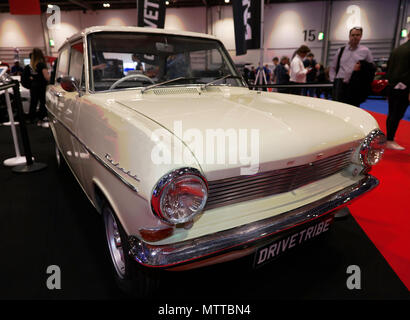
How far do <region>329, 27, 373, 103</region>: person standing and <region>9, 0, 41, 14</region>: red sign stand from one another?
672cm

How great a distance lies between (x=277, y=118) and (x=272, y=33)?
55.7ft

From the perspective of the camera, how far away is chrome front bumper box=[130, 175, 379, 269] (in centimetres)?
109

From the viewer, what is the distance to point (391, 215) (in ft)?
8.07

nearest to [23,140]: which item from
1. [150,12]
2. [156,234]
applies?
[156,234]

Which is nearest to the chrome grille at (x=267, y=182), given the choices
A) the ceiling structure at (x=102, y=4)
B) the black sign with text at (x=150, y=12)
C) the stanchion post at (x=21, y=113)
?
the stanchion post at (x=21, y=113)

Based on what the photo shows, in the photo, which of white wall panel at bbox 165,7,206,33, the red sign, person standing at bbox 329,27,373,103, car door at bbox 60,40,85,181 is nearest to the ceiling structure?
white wall panel at bbox 165,7,206,33

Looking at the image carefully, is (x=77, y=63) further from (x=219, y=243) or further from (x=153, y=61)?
(x=219, y=243)

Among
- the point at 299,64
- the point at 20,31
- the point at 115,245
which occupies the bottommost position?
the point at 115,245

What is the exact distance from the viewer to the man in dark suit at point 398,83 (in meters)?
3.83

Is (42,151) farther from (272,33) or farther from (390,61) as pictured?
(272,33)

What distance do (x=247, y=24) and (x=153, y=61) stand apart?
4012 millimetres

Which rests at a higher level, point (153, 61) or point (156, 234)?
point (153, 61)

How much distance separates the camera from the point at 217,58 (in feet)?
8.47

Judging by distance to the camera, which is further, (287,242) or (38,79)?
(38,79)
